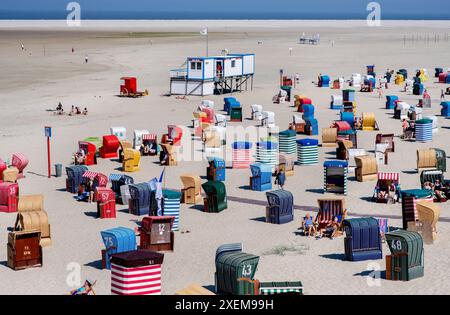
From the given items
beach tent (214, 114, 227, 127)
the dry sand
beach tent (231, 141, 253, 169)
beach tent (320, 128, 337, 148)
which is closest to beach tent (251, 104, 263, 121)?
the dry sand

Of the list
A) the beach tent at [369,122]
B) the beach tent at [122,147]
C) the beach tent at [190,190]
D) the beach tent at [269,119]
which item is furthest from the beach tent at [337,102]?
the beach tent at [190,190]

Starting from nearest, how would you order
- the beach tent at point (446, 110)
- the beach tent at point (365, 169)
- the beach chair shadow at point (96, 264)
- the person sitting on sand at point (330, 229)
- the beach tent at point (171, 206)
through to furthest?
the beach chair shadow at point (96, 264) < the person sitting on sand at point (330, 229) < the beach tent at point (171, 206) < the beach tent at point (365, 169) < the beach tent at point (446, 110)

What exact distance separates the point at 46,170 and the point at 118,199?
26.1 feet

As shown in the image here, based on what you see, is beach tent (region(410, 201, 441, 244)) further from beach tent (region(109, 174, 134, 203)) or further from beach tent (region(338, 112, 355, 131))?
beach tent (region(338, 112, 355, 131))

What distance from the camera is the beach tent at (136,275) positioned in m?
22.5

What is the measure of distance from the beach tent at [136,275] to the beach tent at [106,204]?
842 centimetres

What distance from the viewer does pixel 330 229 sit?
28.9m

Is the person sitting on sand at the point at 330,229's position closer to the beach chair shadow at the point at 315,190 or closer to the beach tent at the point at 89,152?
the beach chair shadow at the point at 315,190

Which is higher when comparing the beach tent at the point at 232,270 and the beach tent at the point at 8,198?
the beach tent at the point at 8,198

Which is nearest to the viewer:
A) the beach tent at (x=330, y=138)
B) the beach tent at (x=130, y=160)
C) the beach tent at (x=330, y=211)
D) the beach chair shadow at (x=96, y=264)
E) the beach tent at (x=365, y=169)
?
the beach chair shadow at (x=96, y=264)

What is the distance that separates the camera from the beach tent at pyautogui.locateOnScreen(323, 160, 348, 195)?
35188mm

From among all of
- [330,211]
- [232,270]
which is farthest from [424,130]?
[232,270]

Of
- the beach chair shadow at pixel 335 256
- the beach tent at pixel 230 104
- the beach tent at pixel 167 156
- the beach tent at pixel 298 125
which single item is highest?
the beach tent at pixel 230 104

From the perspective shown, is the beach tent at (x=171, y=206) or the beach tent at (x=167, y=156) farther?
the beach tent at (x=167, y=156)
